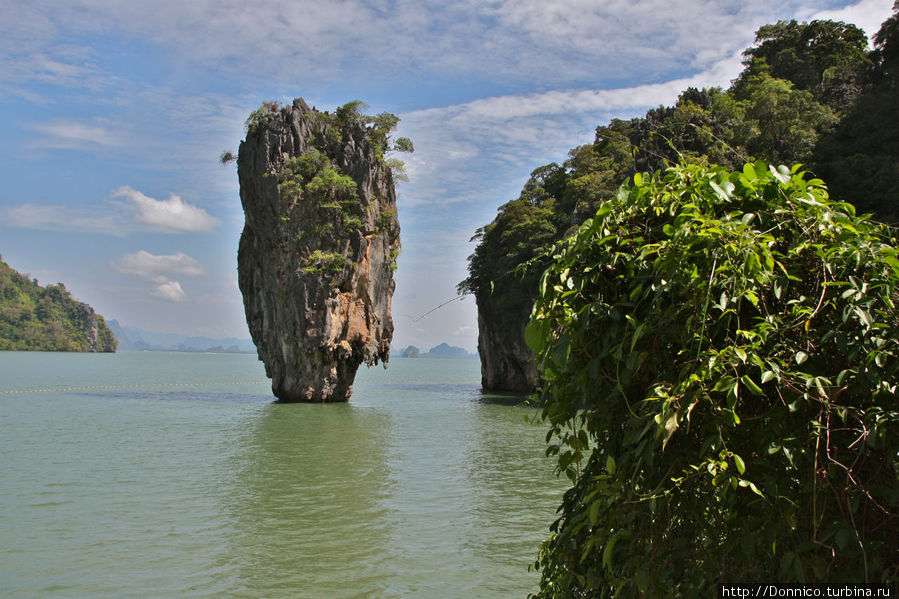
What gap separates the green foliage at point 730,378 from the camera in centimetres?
180

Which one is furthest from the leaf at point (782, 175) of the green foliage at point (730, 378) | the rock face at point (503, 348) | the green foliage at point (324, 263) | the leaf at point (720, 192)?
the rock face at point (503, 348)

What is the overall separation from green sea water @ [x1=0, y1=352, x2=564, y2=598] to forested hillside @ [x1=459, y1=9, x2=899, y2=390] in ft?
24.9

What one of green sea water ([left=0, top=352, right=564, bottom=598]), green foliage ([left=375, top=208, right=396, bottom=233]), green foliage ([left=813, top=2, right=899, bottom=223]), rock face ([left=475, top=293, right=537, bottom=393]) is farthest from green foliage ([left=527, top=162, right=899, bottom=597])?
rock face ([left=475, top=293, right=537, bottom=393])

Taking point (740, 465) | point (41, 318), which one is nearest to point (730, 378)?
point (740, 465)

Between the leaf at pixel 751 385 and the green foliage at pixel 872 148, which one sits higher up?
the green foliage at pixel 872 148

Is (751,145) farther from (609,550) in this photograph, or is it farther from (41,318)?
(41,318)

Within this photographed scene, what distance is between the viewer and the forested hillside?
2412 cm

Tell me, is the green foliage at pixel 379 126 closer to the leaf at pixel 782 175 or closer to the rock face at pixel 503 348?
the rock face at pixel 503 348

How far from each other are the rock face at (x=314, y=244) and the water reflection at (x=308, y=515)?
34.4 feet

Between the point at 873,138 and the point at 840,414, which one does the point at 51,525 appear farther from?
A: the point at 873,138

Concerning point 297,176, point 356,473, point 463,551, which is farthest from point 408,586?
point 297,176

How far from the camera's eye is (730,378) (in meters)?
1.82

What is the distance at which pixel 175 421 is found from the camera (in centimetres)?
2134

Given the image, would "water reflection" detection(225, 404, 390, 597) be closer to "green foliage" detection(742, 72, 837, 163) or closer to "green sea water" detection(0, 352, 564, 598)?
"green sea water" detection(0, 352, 564, 598)
